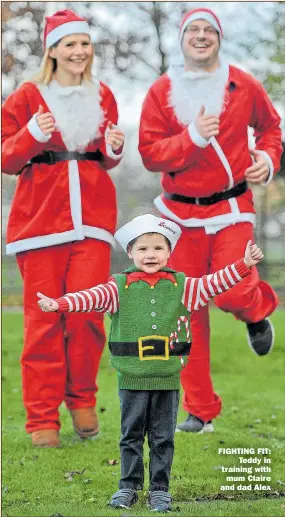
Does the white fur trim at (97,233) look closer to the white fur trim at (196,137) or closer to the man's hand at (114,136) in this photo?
the man's hand at (114,136)

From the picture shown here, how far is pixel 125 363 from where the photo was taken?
370cm

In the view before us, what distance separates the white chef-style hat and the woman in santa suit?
1030mm

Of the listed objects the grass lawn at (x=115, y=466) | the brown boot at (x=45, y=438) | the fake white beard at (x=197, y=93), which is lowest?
the grass lawn at (x=115, y=466)

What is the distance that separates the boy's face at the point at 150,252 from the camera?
3.74 meters

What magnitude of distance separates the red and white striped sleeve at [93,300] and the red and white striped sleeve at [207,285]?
0.26 metres

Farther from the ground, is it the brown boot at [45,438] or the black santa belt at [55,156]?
the black santa belt at [55,156]

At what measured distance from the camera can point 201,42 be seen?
476 cm

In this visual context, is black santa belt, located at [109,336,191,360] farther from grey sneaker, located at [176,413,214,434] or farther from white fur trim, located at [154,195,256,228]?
grey sneaker, located at [176,413,214,434]

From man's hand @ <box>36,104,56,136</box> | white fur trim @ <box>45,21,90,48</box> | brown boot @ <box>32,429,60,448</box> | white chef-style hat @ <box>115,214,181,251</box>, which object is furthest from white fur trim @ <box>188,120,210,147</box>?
brown boot @ <box>32,429,60,448</box>

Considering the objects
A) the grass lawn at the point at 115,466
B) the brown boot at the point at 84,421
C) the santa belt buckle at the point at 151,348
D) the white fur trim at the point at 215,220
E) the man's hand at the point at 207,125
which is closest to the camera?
the santa belt buckle at the point at 151,348

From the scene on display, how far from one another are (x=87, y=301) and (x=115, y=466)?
1204mm

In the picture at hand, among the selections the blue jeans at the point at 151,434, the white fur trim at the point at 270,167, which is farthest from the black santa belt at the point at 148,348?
the white fur trim at the point at 270,167

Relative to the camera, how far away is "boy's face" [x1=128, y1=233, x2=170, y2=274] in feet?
12.3

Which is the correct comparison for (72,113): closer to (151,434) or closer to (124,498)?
(151,434)
